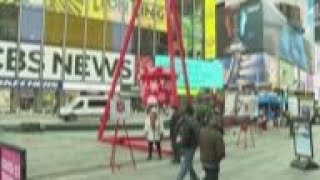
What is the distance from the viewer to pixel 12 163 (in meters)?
5.29

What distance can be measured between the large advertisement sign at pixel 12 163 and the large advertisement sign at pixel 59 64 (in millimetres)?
51984

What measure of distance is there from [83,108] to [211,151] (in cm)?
3835

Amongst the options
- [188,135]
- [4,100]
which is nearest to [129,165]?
[188,135]

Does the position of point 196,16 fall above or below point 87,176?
above

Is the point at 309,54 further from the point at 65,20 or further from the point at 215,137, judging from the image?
the point at 215,137

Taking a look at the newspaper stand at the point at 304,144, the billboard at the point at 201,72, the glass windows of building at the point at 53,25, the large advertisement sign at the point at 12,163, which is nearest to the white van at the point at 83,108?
the glass windows of building at the point at 53,25

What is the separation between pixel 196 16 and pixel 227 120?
1370 inches

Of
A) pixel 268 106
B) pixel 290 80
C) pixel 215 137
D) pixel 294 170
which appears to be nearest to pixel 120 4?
pixel 268 106

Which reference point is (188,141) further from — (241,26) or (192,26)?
(241,26)

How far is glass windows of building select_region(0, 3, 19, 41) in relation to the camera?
184ft

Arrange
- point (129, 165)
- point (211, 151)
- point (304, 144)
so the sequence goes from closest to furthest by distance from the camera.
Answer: point (211, 151)
point (304, 144)
point (129, 165)

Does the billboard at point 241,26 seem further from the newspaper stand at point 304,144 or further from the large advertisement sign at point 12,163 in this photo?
the large advertisement sign at point 12,163

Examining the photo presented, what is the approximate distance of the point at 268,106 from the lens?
61.4 meters

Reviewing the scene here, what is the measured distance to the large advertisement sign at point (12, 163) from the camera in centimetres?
506
